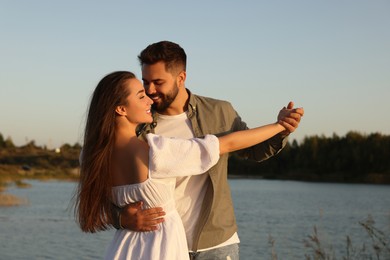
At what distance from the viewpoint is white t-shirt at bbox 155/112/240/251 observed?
136 inches

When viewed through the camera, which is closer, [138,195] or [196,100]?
[138,195]

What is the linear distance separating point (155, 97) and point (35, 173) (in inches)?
2497

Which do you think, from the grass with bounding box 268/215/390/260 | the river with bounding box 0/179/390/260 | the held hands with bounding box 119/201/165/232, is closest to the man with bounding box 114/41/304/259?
the held hands with bounding box 119/201/165/232

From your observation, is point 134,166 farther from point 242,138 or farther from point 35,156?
point 35,156

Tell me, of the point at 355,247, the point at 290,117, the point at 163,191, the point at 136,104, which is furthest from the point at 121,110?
the point at 355,247

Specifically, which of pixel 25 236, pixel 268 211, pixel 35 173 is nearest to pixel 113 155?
pixel 25 236

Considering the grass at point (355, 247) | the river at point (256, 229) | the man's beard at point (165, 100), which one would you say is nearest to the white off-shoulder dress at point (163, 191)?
the man's beard at point (165, 100)

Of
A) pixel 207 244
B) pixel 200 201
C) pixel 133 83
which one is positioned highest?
pixel 133 83

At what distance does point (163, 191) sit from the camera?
9.44 ft

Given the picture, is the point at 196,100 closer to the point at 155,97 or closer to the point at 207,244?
the point at 155,97

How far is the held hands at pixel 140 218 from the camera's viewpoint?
112 inches

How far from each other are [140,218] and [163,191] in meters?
0.15

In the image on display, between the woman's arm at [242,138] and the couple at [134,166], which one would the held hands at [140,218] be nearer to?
the couple at [134,166]

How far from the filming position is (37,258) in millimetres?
16562
